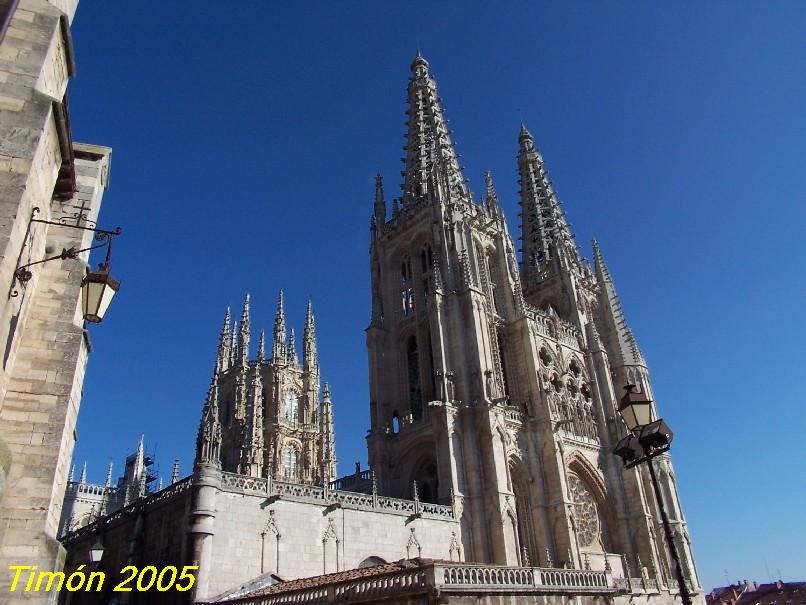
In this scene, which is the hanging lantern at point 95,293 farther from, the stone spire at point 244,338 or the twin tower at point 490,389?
the stone spire at point 244,338

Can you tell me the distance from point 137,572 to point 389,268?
20847 millimetres

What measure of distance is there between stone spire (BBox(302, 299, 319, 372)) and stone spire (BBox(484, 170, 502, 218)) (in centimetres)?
2316

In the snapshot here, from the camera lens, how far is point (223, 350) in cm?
5266

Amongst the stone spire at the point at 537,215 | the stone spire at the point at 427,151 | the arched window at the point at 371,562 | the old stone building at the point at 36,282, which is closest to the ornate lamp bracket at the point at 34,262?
the old stone building at the point at 36,282

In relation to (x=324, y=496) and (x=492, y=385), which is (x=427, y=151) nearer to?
(x=492, y=385)

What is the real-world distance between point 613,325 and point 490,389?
17.6 metres

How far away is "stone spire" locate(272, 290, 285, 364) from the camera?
2032 inches

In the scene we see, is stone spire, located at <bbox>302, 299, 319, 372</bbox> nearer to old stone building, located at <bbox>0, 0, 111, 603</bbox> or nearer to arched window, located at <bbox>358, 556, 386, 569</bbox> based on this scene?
arched window, located at <bbox>358, 556, 386, 569</bbox>

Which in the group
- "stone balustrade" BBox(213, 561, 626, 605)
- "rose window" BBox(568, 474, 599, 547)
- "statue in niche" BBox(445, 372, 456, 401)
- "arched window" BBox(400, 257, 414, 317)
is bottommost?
"stone balustrade" BBox(213, 561, 626, 605)

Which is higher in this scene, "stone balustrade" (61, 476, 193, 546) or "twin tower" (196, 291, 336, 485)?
"twin tower" (196, 291, 336, 485)

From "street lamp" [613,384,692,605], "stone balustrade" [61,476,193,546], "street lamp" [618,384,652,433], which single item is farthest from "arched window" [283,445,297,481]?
"street lamp" [618,384,652,433]

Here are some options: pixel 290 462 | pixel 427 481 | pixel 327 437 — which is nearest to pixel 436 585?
pixel 427 481

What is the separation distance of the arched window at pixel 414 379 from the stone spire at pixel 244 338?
21316mm

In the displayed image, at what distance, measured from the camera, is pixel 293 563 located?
18.8m
